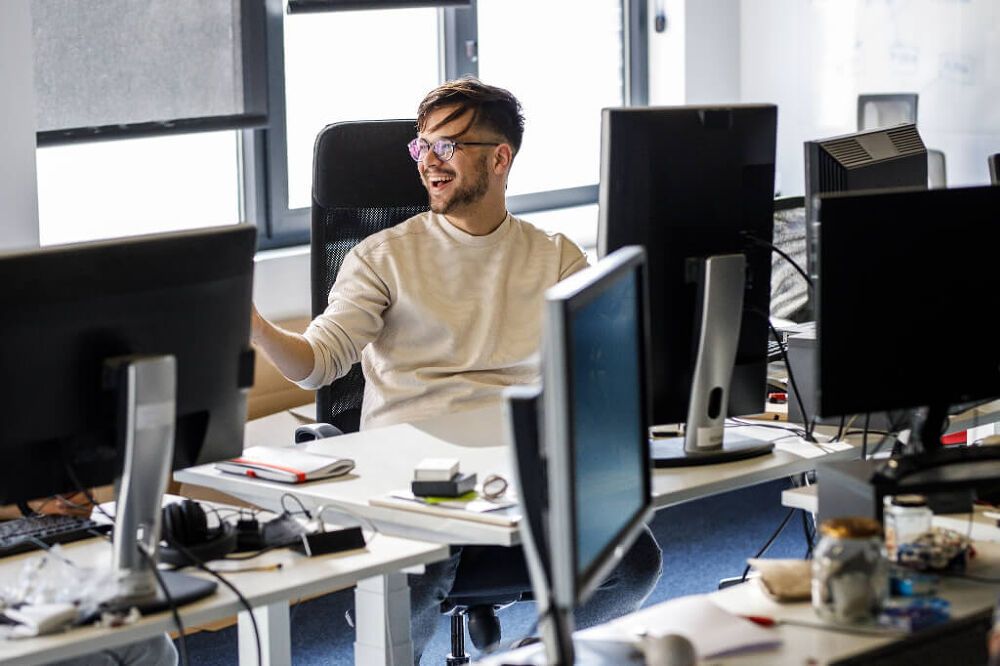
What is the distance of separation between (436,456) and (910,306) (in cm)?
85

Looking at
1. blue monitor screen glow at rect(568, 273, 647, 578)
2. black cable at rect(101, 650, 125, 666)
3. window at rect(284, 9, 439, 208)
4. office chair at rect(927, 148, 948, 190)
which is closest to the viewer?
blue monitor screen glow at rect(568, 273, 647, 578)

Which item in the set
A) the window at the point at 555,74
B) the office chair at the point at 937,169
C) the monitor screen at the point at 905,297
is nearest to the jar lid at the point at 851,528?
the monitor screen at the point at 905,297

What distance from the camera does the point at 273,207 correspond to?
13.9ft

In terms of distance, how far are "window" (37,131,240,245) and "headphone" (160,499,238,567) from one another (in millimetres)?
1759

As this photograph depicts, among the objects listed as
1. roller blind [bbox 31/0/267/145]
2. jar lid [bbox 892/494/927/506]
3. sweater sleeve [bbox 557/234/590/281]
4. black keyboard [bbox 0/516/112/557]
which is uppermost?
roller blind [bbox 31/0/267/145]

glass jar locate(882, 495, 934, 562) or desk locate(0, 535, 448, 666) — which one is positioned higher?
glass jar locate(882, 495, 934, 562)

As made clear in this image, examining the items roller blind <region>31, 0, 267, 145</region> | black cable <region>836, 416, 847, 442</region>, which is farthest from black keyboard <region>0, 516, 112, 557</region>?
roller blind <region>31, 0, 267, 145</region>

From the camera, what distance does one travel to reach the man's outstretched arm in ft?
9.22

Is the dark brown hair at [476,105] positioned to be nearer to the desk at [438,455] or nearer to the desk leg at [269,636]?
the desk at [438,455]

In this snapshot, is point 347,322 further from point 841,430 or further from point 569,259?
point 841,430

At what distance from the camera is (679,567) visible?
422 centimetres

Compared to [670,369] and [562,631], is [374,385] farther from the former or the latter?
[562,631]

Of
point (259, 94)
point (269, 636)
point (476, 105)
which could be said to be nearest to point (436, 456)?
point (269, 636)

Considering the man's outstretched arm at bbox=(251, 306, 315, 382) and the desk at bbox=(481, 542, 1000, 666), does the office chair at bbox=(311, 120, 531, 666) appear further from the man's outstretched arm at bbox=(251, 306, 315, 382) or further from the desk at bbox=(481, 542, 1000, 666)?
A: the desk at bbox=(481, 542, 1000, 666)
